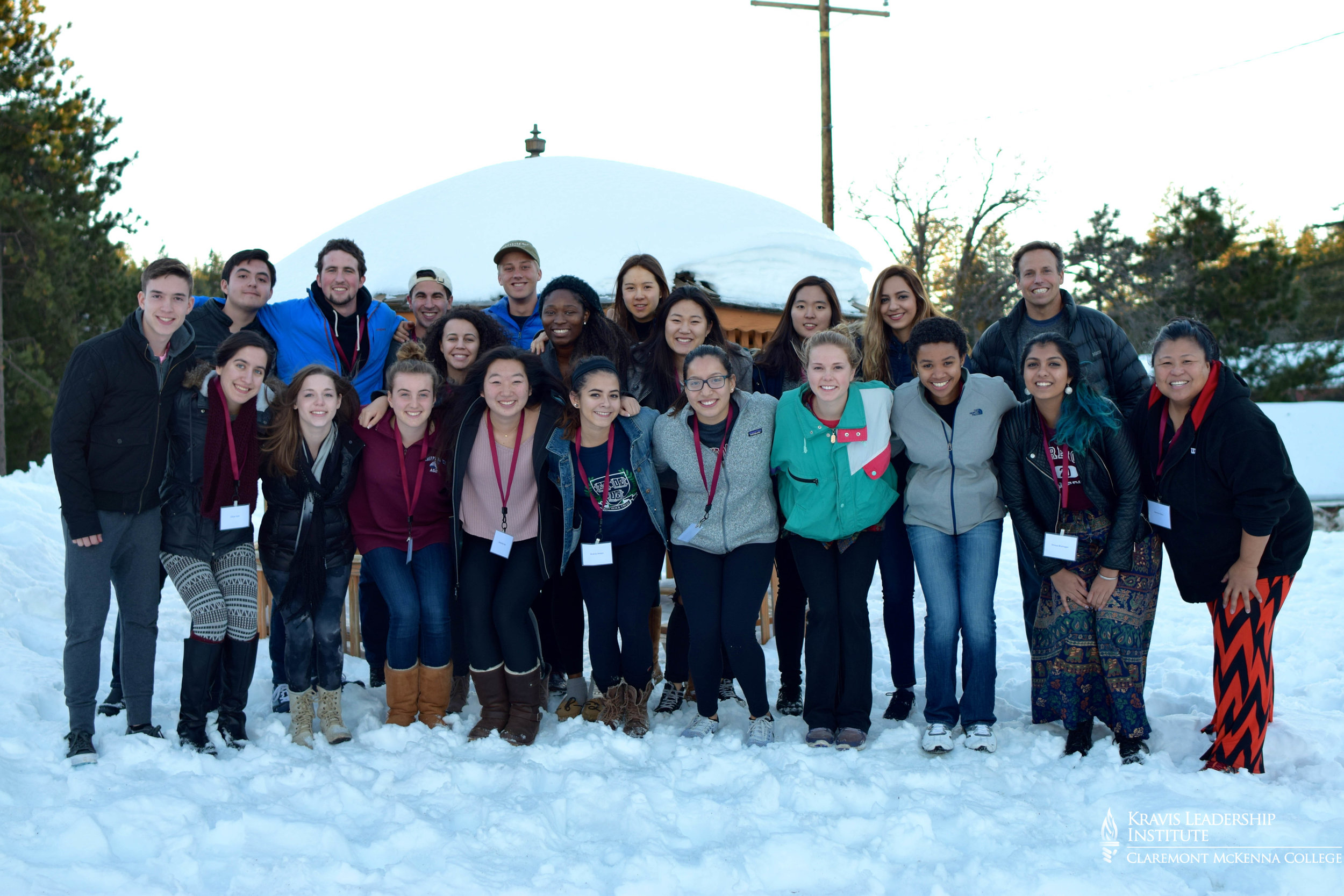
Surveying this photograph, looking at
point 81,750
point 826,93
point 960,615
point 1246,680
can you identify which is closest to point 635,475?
point 960,615

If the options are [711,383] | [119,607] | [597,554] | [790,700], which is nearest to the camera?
[119,607]

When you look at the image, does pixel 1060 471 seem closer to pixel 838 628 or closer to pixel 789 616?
pixel 838 628

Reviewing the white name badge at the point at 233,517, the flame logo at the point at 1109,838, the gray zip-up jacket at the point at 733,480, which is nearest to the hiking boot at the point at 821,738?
the gray zip-up jacket at the point at 733,480

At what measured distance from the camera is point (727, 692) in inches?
152

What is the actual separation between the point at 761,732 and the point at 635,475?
1092 mm

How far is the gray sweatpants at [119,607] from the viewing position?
10.0 feet

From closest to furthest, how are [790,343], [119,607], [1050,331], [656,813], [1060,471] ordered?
1. [656,813]
2. [119,607]
3. [1060,471]
4. [1050,331]
5. [790,343]

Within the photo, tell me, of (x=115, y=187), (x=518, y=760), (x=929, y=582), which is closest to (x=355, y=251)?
(x=518, y=760)

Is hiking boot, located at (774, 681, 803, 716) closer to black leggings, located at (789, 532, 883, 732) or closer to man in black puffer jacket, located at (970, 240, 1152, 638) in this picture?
black leggings, located at (789, 532, 883, 732)

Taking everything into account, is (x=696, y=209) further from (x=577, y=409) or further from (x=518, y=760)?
(x=518, y=760)

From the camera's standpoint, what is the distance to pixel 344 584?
3475 mm

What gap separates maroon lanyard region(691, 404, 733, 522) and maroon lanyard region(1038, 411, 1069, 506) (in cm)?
116

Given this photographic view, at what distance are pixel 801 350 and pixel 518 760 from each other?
2.03m

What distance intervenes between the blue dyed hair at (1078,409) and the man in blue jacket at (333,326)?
297 cm
